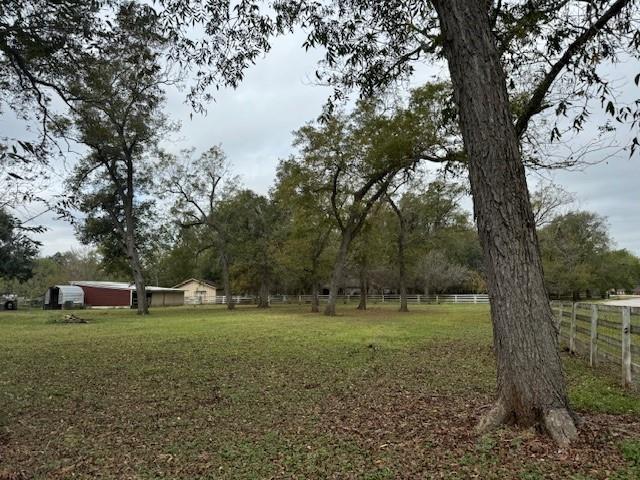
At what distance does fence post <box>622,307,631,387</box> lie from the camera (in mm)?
6656

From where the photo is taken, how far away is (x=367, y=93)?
28.1ft

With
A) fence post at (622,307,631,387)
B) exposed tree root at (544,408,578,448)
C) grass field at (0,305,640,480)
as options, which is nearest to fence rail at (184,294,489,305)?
grass field at (0,305,640,480)

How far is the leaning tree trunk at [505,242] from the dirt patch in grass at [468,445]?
0.24m

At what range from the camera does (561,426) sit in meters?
4.18

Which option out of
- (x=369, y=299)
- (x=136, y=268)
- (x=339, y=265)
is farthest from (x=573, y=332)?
(x=369, y=299)

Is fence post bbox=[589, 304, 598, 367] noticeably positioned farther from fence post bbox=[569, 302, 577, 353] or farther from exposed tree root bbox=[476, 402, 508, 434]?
exposed tree root bbox=[476, 402, 508, 434]

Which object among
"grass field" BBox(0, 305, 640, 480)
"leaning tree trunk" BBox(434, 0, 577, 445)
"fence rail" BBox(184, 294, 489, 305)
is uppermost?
"leaning tree trunk" BBox(434, 0, 577, 445)

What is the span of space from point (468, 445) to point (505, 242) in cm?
Answer: 185

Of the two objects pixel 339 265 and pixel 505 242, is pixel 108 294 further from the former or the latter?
pixel 505 242

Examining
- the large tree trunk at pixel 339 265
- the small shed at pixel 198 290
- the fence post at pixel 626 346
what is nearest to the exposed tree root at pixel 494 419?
the fence post at pixel 626 346

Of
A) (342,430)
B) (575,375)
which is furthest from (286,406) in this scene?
(575,375)

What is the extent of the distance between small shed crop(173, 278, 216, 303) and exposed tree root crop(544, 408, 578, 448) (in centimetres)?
6266

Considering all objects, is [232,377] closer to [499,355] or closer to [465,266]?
[499,355]

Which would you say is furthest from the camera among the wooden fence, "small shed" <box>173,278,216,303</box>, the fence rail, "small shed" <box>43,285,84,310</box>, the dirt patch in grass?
"small shed" <box>173,278,216,303</box>
